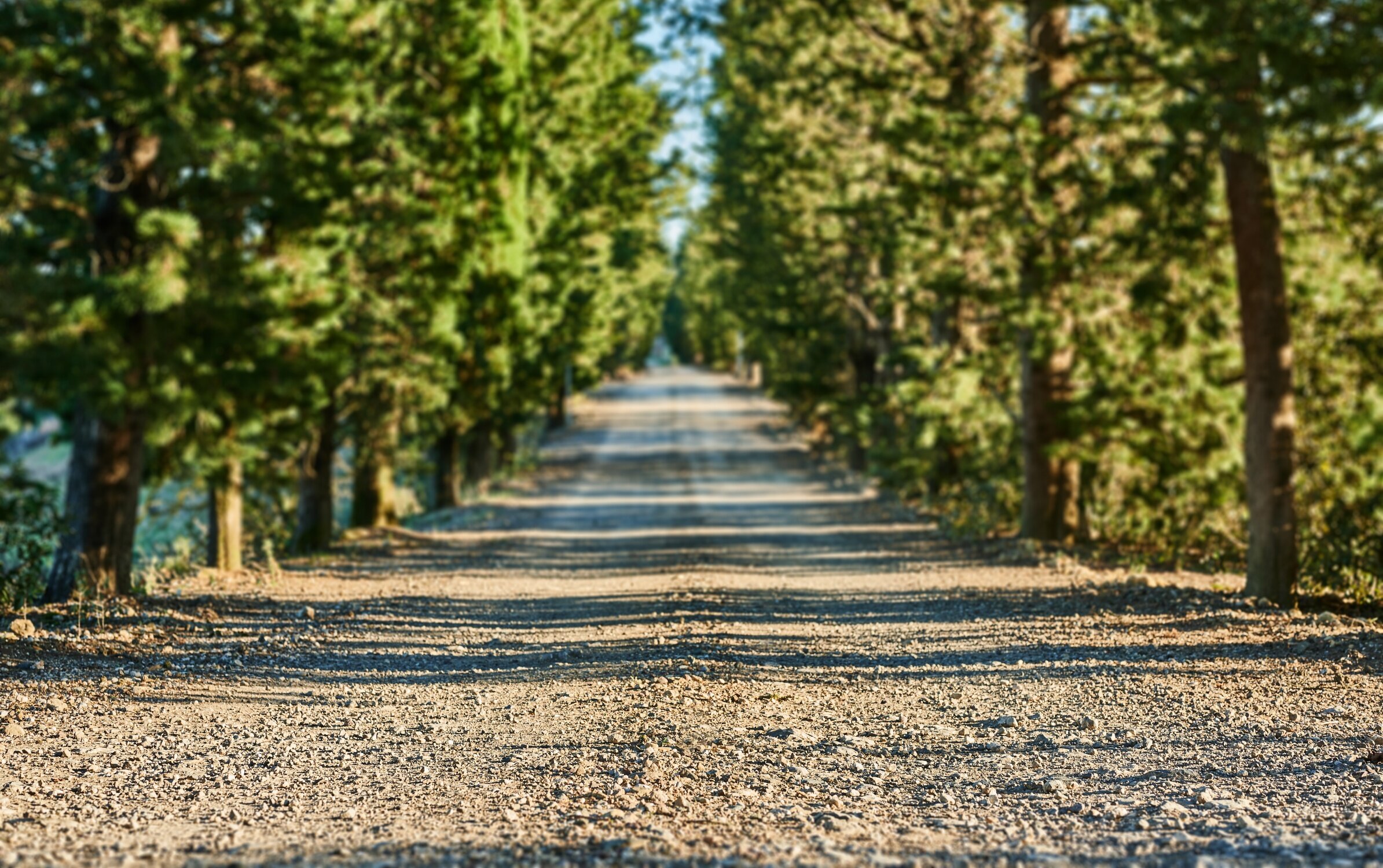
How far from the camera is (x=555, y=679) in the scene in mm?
7977

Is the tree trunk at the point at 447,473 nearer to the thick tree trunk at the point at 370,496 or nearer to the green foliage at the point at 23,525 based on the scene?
the thick tree trunk at the point at 370,496

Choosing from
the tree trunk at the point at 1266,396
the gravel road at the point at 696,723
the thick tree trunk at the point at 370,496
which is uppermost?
the tree trunk at the point at 1266,396

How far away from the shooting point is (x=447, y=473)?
83.1 feet

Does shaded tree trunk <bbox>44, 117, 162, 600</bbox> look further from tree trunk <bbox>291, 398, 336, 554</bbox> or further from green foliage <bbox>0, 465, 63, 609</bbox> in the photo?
tree trunk <bbox>291, 398, 336, 554</bbox>

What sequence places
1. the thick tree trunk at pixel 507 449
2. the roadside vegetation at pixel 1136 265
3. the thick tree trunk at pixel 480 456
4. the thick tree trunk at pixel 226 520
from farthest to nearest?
1. the thick tree trunk at pixel 507 449
2. the thick tree trunk at pixel 480 456
3. the thick tree trunk at pixel 226 520
4. the roadside vegetation at pixel 1136 265

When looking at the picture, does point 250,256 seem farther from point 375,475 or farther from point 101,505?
point 375,475

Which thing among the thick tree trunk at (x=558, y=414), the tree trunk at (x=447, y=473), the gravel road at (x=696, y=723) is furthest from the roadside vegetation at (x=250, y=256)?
the thick tree trunk at (x=558, y=414)

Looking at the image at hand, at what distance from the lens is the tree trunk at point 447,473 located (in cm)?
2503

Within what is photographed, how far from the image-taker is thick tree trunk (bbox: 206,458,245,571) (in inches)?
570

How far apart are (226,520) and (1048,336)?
33.0 ft

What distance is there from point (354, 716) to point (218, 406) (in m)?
7.77

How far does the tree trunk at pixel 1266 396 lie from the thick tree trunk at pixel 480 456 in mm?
19541

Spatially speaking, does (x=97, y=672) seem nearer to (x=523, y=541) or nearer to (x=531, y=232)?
(x=523, y=541)

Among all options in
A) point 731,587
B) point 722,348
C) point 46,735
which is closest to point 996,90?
point 731,587
